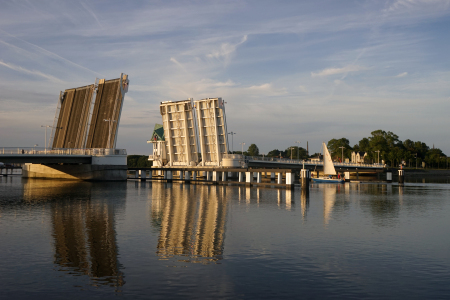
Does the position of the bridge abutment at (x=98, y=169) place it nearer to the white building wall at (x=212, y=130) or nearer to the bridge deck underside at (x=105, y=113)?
the bridge deck underside at (x=105, y=113)

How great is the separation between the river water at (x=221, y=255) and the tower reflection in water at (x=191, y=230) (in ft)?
0.21

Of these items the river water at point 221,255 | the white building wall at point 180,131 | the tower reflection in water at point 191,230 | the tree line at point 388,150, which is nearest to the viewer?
the river water at point 221,255

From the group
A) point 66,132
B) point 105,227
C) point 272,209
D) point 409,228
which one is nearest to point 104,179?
point 66,132

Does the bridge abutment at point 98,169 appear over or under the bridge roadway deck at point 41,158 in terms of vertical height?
under

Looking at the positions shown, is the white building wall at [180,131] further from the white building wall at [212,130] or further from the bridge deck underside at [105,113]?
the bridge deck underside at [105,113]

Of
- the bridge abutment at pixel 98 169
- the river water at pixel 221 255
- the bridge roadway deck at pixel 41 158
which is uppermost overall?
the bridge roadway deck at pixel 41 158

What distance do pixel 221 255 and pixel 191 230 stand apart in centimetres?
598

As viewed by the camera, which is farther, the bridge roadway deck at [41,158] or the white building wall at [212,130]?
the white building wall at [212,130]

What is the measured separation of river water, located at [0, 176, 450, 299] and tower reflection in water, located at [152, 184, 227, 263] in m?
0.07

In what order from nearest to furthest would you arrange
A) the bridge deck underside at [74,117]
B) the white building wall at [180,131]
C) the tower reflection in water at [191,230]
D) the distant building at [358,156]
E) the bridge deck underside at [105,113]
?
the tower reflection in water at [191,230] < the bridge deck underside at [105,113] < the bridge deck underside at [74,117] < the white building wall at [180,131] < the distant building at [358,156]

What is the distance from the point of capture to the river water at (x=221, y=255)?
12.6 m

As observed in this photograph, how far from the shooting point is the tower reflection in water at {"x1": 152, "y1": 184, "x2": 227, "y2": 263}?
1720cm

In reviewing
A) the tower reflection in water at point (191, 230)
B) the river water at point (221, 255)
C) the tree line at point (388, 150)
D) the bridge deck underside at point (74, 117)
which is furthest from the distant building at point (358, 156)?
the river water at point (221, 255)

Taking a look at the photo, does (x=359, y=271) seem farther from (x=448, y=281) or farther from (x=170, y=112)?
(x=170, y=112)
